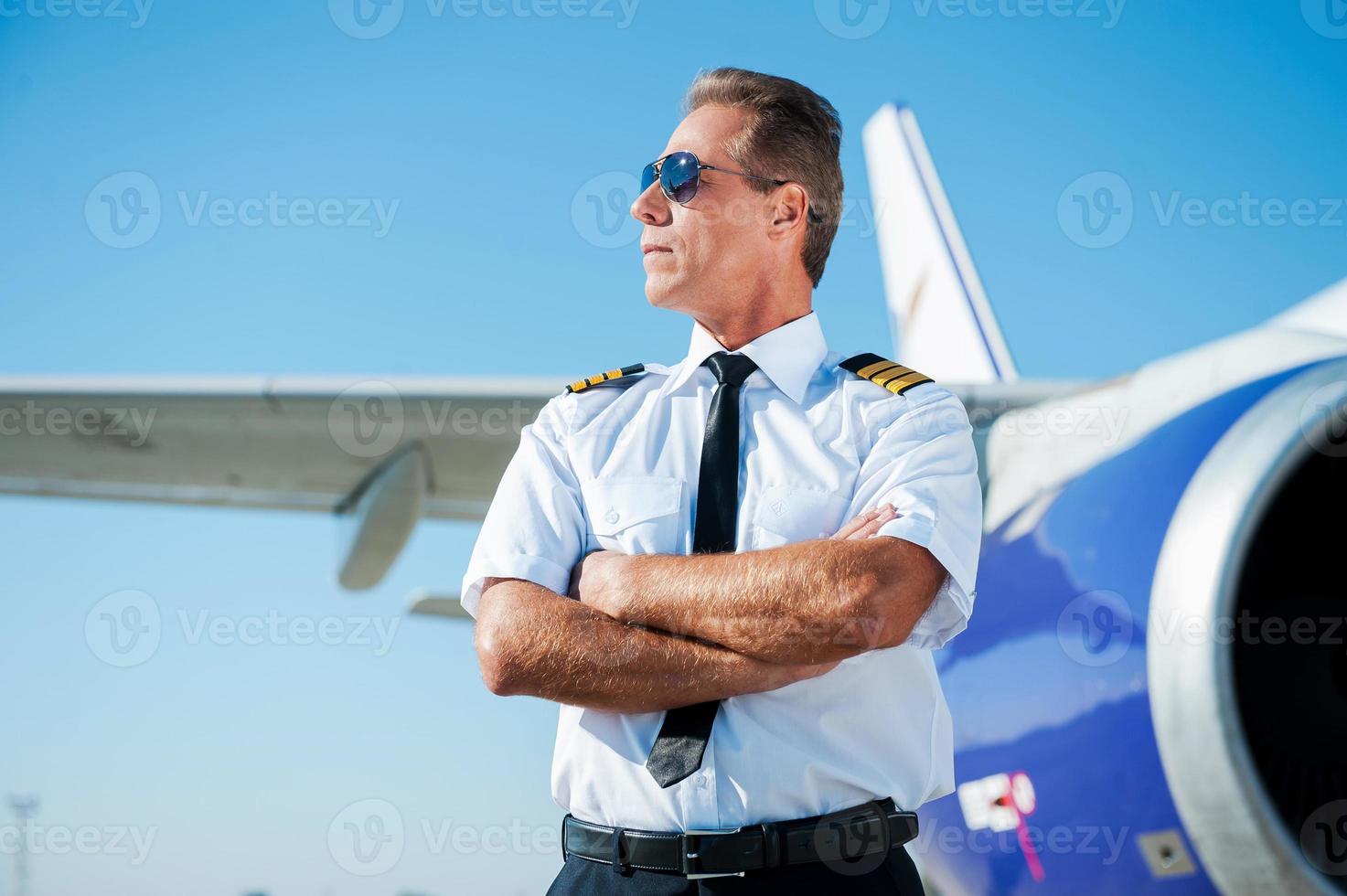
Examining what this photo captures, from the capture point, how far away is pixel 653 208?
83.9 inches

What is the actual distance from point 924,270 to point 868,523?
707 centimetres

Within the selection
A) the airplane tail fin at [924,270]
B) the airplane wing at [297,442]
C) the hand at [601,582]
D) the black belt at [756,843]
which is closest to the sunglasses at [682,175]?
the hand at [601,582]

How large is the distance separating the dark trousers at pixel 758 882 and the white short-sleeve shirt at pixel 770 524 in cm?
8

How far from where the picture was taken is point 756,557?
1738 millimetres

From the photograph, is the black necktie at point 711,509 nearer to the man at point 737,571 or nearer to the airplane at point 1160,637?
the man at point 737,571

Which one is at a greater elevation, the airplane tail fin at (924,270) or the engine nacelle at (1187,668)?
the airplane tail fin at (924,270)

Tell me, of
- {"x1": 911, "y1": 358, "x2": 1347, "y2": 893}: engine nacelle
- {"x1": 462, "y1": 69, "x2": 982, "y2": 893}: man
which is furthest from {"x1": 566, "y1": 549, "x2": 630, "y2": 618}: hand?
{"x1": 911, "y1": 358, "x2": 1347, "y2": 893}: engine nacelle

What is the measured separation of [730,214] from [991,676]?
7.17ft

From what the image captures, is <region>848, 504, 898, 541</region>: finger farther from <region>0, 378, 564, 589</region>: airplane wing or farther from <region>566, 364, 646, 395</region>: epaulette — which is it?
<region>0, 378, 564, 589</region>: airplane wing

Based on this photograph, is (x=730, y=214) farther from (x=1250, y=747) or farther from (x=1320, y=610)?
(x=1320, y=610)

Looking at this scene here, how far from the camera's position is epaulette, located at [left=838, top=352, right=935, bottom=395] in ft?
6.61

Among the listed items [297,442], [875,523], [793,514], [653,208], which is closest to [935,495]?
[875,523]

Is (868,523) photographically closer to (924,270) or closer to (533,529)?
(533,529)

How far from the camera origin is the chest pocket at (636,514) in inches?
75.5
